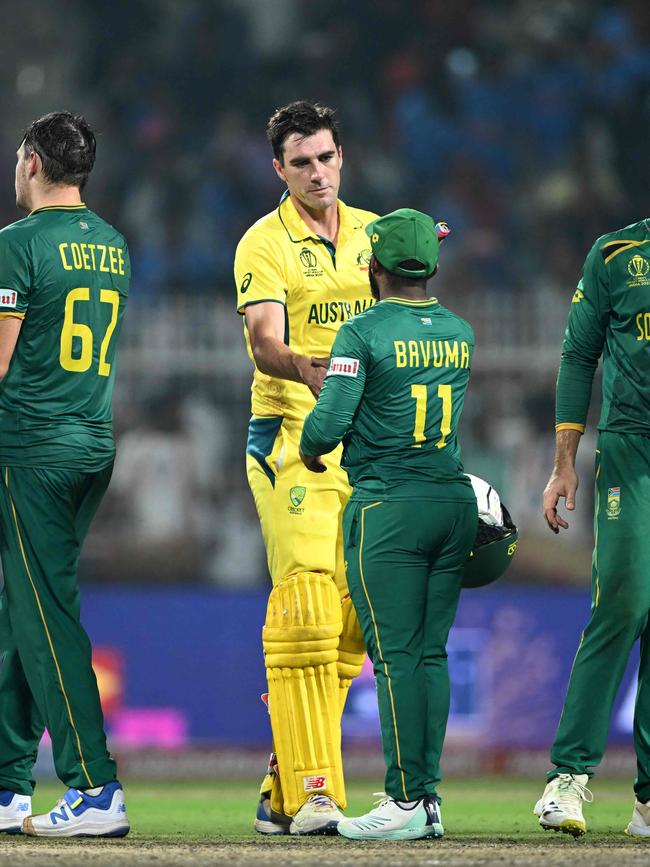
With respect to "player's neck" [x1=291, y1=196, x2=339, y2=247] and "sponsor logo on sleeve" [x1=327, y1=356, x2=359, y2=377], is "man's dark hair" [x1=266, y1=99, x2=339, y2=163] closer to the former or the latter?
"player's neck" [x1=291, y1=196, x2=339, y2=247]

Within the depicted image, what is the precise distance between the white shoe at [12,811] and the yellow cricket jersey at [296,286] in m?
1.50

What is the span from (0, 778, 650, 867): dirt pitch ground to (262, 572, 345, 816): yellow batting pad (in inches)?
10.3

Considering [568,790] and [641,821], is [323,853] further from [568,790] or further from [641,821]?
[641,821]

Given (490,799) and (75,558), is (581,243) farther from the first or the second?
(75,558)

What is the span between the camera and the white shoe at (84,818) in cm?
436

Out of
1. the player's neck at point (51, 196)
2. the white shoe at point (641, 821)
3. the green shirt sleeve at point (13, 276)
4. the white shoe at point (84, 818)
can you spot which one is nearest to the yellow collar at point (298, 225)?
the player's neck at point (51, 196)

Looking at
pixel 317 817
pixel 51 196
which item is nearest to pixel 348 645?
pixel 317 817

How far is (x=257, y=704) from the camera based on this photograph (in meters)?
9.51

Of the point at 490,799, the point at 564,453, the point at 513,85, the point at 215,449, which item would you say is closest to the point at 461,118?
the point at 513,85

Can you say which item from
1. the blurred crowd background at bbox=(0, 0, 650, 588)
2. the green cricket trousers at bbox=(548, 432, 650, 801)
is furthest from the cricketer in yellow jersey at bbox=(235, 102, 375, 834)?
the blurred crowd background at bbox=(0, 0, 650, 588)

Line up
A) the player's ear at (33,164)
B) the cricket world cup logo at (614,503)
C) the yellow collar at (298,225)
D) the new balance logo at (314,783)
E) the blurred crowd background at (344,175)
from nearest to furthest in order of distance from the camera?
the cricket world cup logo at (614,503), the player's ear at (33,164), the new balance logo at (314,783), the yellow collar at (298,225), the blurred crowd background at (344,175)

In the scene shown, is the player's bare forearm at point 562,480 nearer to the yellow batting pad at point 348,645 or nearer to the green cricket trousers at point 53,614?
→ the yellow batting pad at point 348,645

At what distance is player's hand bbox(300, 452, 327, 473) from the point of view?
14.6 ft

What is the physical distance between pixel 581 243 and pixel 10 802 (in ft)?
35.0
